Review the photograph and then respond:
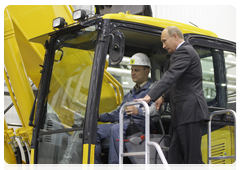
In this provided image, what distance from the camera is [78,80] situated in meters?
2.97

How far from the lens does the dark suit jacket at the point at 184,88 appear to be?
2582 millimetres

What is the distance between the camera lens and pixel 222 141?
3.16 metres

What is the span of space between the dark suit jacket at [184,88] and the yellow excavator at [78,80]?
13.3 inches

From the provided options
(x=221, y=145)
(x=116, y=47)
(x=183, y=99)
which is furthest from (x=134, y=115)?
(x=221, y=145)

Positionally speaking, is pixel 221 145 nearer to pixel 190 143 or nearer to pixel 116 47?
pixel 190 143

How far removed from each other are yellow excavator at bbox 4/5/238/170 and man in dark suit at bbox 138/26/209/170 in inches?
10.1

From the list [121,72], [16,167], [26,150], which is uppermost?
[121,72]

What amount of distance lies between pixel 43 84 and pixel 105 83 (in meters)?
1.28

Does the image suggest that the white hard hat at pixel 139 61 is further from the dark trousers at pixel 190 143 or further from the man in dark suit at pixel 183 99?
the dark trousers at pixel 190 143

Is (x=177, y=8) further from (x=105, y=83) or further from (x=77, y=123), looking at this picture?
(x=77, y=123)

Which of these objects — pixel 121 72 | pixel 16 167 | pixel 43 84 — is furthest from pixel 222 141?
pixel 121 72

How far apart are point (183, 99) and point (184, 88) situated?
0.11 metres

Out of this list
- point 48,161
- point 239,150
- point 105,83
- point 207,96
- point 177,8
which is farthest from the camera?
point 177,8

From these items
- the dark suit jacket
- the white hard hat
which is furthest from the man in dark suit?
the white hard hat
